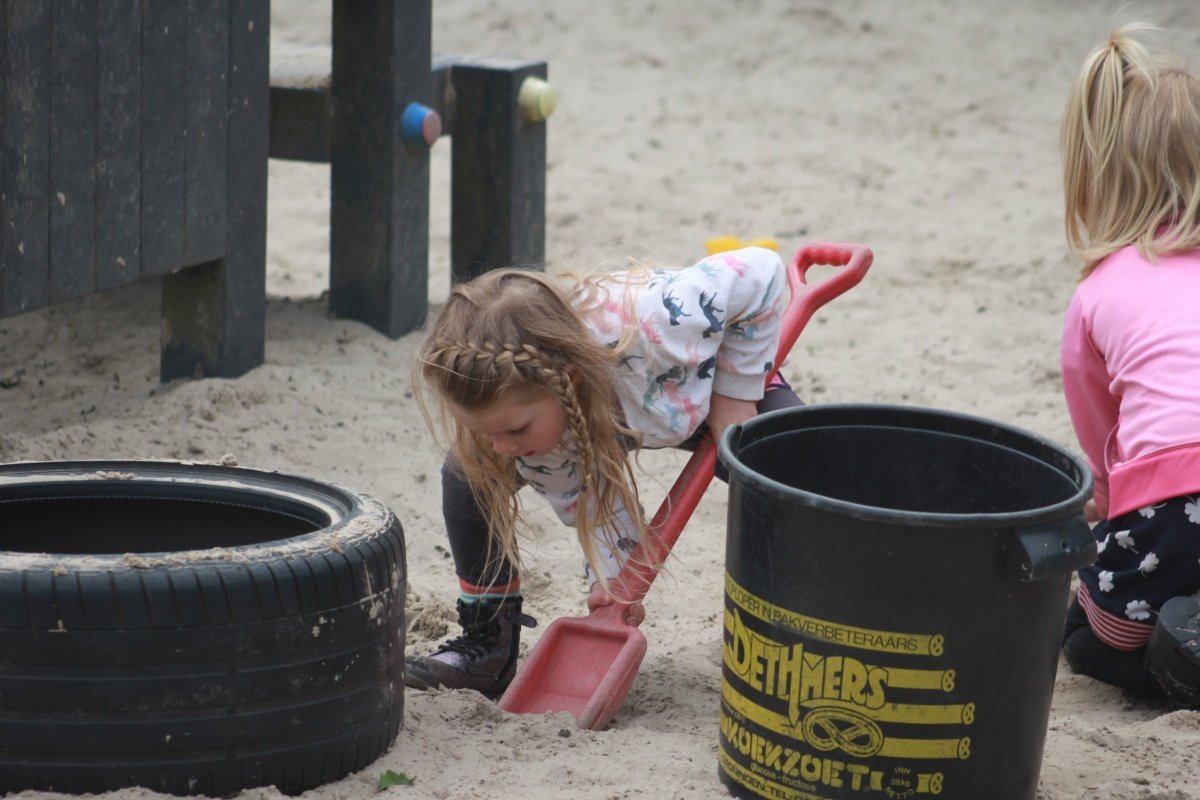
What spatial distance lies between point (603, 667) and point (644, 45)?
627cm

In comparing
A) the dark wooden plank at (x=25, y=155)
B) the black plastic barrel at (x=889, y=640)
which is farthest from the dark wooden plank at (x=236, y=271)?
the black plastic barrel at (x=889, y=640)

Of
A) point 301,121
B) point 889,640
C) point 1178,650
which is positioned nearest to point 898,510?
point 889,640

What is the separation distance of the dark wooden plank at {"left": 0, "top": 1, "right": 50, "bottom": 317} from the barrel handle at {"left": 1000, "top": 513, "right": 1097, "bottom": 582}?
221cm

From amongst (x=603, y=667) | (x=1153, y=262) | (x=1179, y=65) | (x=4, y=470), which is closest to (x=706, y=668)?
(x=603, y=667)

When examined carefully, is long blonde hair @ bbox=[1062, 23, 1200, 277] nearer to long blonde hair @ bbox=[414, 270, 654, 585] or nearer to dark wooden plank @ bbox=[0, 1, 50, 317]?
long blonde hair @ bbox=[414, 270, 654, 585]

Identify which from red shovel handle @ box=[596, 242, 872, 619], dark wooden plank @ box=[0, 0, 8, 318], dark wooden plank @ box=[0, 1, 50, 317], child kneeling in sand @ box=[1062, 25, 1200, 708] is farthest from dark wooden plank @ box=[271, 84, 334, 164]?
child kneeling in sand @ box=[1062, 25, 1200, 708]

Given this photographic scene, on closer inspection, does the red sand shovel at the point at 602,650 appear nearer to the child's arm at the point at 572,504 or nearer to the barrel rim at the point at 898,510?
the child's arm at the point at 572,504

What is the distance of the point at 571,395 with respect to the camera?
88.7 inches

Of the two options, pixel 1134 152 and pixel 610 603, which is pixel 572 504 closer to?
pixel 610 603

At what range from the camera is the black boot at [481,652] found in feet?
8.25

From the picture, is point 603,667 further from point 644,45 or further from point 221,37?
point 644,45

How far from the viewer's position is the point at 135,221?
3383mm

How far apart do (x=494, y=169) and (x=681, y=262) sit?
3.08ft

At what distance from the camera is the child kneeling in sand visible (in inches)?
92.4
